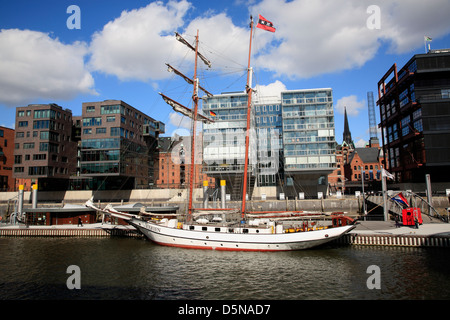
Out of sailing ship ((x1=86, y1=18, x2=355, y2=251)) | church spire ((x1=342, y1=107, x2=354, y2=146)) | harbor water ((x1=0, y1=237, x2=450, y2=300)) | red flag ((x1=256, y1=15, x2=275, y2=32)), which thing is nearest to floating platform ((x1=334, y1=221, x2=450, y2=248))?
harbor water ((x1=0, y1=237, x2=450, y2=300))

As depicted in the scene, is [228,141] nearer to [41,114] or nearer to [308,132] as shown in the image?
[308,132]

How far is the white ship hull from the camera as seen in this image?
91.7 feet

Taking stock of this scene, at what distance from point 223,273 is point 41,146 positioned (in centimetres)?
Answer: 7214

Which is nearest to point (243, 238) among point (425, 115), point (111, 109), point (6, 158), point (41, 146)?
point (425, 115)

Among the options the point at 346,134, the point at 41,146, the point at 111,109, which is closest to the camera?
the point at 111,109

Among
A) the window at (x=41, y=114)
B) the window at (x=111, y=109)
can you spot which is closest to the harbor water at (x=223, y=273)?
the window at (x=111, y=109)

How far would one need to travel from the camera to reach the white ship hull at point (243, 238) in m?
27.9

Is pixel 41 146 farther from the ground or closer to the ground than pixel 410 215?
farther from the ground

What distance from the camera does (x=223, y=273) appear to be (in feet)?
70.1

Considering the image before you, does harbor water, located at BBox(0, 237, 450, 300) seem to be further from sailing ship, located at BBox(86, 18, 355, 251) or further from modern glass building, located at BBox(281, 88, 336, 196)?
modern glass building, located at BBox(281, 88, 336, 196)

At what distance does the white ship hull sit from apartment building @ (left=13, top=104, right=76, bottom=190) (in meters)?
57.5

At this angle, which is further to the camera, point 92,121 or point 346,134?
point 346,134

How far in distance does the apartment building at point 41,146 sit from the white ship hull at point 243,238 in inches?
2264

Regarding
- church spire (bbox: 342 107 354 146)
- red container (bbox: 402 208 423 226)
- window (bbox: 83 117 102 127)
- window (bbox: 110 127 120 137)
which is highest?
church spire (bbox: 342 107 354 146)
